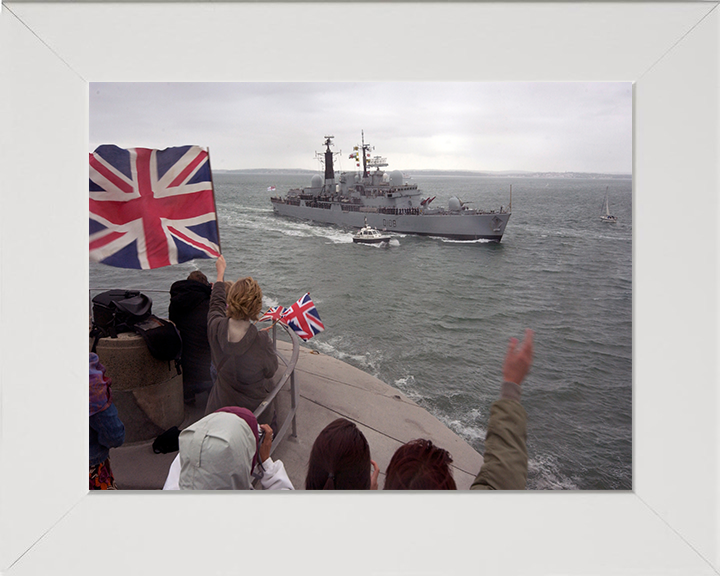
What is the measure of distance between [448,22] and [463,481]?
2.75 meters

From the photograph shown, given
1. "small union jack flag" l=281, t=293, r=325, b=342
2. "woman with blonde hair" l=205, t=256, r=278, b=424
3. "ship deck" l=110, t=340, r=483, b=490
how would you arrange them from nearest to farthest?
"woman with blonde hair" l=205, t=256, r=278, b=424
"ship deck" l=110, t=340, r=483, b=490
"small union jack flag" l=281, t=293, r=325, b=342

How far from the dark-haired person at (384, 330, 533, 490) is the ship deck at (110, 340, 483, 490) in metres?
1.49

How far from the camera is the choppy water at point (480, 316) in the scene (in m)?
10.9

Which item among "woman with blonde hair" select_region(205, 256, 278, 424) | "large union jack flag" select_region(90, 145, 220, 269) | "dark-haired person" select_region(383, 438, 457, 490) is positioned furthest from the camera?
"large union jack flag" select_region(90, 145, 220, 269)

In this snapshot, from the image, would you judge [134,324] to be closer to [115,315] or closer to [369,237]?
[115,315]

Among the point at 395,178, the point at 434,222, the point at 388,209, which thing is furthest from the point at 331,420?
the point at 395,178

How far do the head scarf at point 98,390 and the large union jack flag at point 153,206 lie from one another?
4.28 ft

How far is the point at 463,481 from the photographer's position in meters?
3.42

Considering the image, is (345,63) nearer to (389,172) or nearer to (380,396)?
(380,396)

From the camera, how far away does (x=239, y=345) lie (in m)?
2.32

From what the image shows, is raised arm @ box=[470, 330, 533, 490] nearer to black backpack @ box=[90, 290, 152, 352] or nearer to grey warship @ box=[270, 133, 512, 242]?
black backpack @ box=[90, 290, 152, 352]

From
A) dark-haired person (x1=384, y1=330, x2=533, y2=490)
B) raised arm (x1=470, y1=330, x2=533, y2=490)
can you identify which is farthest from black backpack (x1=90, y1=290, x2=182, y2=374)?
raised arm (x1=470, y1=330, x2=533, y2=490)

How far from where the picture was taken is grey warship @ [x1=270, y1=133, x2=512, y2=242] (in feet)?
116

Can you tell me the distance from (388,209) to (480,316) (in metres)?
19.1
